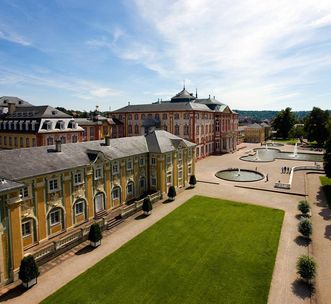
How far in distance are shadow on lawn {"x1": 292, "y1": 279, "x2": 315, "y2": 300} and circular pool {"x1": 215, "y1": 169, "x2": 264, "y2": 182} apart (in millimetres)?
27105

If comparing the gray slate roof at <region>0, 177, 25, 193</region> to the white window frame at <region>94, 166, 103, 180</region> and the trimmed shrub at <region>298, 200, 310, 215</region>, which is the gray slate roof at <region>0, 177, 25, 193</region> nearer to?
the white window frame at <region>94, 166, 103, 180</region>

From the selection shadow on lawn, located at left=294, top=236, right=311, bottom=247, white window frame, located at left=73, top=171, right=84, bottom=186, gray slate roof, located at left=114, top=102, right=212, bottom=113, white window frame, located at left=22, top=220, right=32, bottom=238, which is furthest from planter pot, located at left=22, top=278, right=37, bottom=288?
gray slate roof, located at left=114, top=102, right=212, bottom=113

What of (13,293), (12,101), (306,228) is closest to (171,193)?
(306,228)

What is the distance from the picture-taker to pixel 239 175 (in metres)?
49.7

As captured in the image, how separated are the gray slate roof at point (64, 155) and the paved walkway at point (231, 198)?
24.6 feet

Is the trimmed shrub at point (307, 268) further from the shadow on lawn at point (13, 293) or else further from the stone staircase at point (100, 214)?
the stone staircase at point (100, 214)

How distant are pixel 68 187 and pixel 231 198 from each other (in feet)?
69.5

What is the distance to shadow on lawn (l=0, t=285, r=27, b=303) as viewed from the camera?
16969mm

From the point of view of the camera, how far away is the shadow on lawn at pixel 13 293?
16969 mm

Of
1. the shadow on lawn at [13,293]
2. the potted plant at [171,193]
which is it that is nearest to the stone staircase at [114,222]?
the potted plant at [171,193]

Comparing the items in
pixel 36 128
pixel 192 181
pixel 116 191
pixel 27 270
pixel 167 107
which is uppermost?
pixel 167 107

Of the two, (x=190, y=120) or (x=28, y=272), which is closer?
(x=28, y=272)

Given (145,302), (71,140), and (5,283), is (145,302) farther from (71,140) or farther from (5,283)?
(71,140)

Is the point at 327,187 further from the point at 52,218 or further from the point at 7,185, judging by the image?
the point at 7,185
